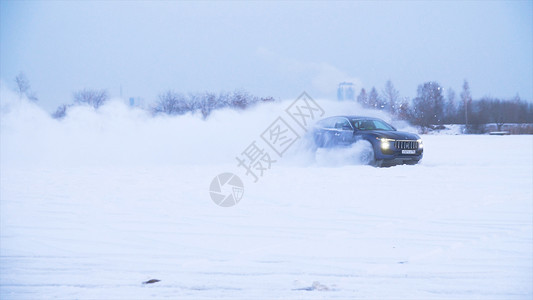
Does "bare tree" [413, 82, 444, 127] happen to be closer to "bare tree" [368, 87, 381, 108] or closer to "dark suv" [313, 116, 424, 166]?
"bare tree" [368, 87, 381, 108]

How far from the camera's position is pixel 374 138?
1047 centimetres

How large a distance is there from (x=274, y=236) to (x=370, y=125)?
7529mm

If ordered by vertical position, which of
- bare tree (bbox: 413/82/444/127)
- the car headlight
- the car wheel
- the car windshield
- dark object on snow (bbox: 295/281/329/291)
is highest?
bare tree (bbox: 413/82/444/127)

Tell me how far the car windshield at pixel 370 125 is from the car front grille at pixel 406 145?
0.88m

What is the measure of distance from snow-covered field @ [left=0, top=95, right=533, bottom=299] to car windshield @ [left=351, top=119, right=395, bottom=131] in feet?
5.50

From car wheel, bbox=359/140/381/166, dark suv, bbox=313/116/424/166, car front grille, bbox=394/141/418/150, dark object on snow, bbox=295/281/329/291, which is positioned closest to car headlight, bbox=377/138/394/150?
dark suv, bbox=313/116/424/166

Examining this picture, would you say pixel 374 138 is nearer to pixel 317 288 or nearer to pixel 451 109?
pixel 317 288

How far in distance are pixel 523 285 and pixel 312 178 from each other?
5687 millimetres

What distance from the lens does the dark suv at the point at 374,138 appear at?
34.0ft

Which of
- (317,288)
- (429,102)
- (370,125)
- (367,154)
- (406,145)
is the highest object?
(429,102)

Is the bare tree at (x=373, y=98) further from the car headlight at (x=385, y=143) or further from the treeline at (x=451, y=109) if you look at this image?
the car headlight at (x=385, y=143)

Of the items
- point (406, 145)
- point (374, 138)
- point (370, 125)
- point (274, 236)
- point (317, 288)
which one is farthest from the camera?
point (370, 125)

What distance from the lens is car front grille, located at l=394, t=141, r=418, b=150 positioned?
1041cm

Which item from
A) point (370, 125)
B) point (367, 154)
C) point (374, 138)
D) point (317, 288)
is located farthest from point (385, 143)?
point (317, 288)
